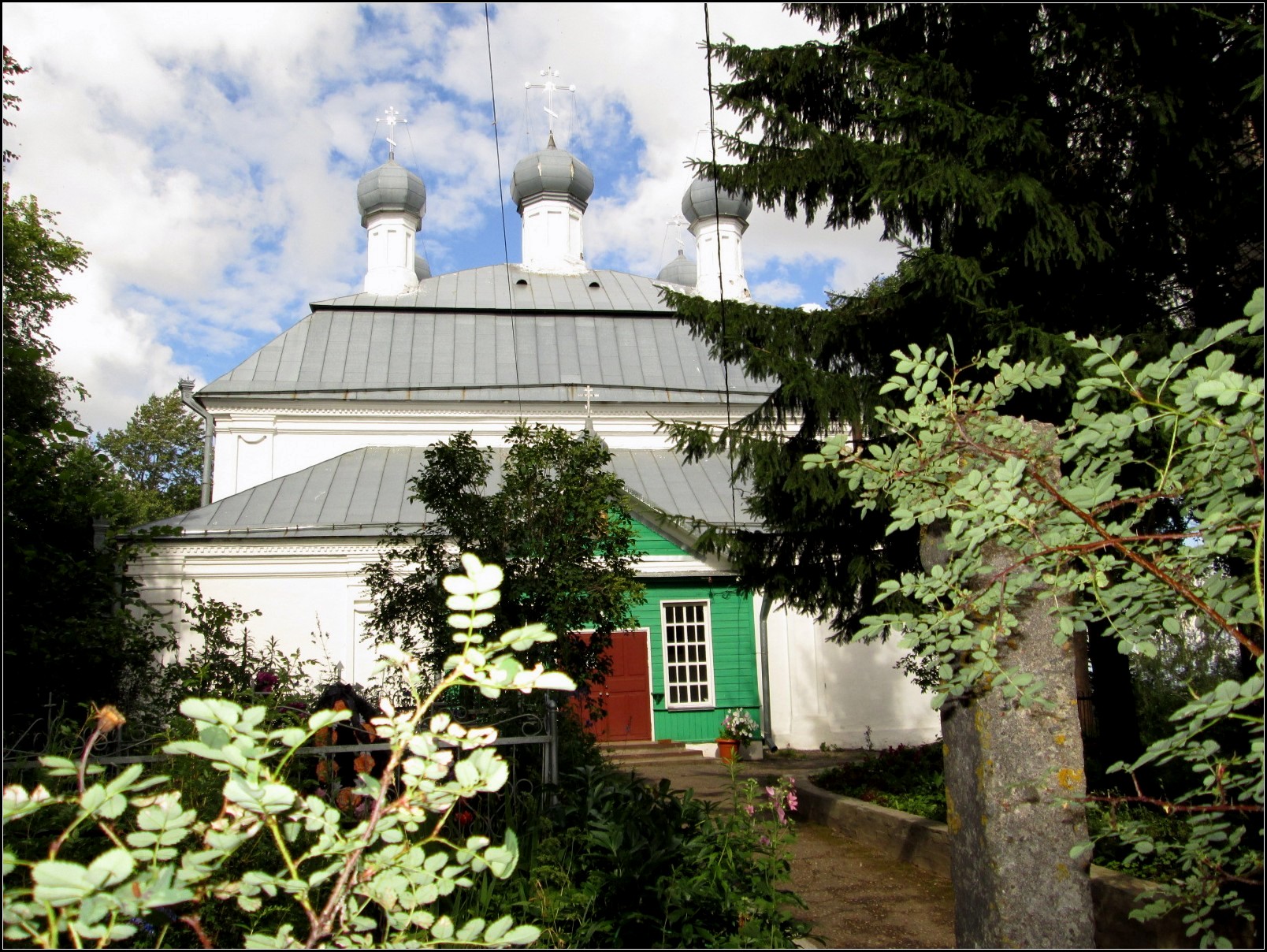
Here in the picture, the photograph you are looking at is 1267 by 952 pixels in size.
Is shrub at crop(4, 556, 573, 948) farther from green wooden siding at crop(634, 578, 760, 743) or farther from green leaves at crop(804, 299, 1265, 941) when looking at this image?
green wooden siding at crop(634, 578, 760, 743)

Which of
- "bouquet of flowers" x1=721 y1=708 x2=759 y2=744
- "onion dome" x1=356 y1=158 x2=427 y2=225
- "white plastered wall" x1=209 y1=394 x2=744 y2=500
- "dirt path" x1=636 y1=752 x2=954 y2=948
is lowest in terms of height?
"dirt path" x1=636 y1=752 x2=954 y2=948

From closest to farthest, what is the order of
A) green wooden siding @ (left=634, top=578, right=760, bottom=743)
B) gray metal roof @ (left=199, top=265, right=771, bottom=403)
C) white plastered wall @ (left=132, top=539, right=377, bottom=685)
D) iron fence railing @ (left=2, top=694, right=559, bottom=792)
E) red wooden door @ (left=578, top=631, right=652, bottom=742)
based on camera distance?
1. iron fence railing @ (left=2, top=694, right=559, bottom=792)
2. white plastered wall @ (left=132, top=539, right=377, bottom=685)
3. red wooden door @ (left=578, top=631, right=652, bottom=742)
4. green wooden siding @ (left=634, top=578, right=760, bottom=743)
5. gray metal roof @ (left=199, top=265, right=771, bottom=403)

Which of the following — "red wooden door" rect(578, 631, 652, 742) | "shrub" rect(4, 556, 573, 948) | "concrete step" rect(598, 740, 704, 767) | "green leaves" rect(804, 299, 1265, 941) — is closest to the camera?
"shrub" rect(4, 556, 573, 948)

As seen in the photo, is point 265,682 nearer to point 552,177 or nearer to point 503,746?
point 503,746

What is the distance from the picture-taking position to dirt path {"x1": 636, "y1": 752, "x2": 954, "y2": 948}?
575 cm

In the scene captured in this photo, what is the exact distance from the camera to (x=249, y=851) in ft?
13.8

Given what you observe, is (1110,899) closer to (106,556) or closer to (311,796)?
(311,796)

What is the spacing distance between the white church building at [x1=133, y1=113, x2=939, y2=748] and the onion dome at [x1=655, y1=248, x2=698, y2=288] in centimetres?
529

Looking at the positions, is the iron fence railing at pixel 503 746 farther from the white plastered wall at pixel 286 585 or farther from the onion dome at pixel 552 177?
the onion dome at pixel 552 177

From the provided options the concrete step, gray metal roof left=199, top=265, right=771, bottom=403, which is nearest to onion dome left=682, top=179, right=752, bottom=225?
gray metal roof left=199, top=265, right=771, bottom=403

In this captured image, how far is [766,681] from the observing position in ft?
51.3

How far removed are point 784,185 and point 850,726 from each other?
10998 millimetres

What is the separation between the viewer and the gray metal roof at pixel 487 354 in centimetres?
1983

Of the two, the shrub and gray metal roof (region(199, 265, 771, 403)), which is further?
gray metal roof (region(199, 265, 771, 403))
